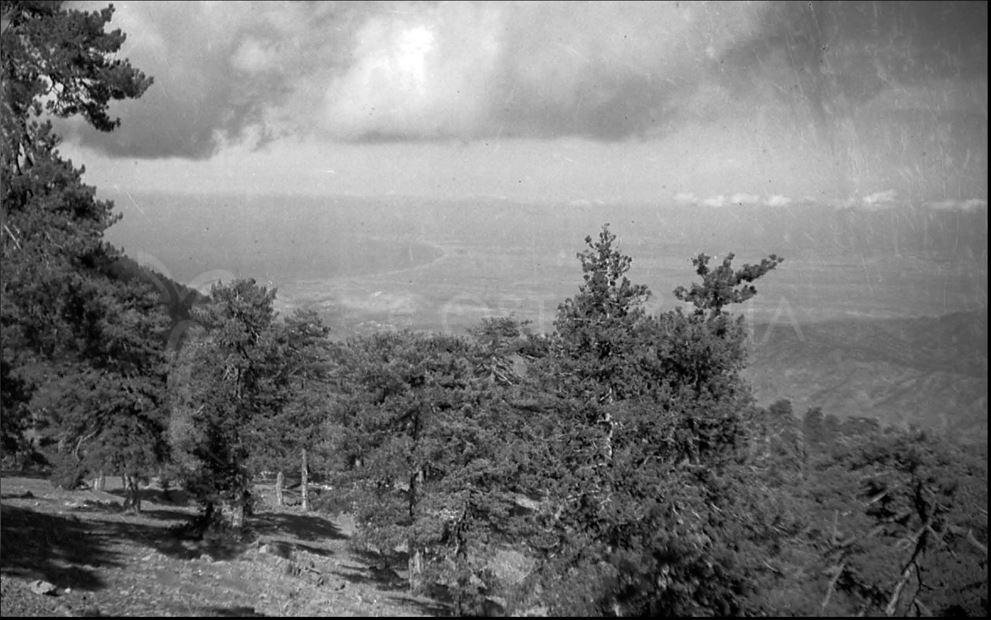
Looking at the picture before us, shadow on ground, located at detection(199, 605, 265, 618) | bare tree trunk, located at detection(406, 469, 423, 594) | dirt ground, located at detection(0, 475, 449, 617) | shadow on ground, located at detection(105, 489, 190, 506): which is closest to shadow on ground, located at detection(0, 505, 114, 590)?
dirt ground, located at detection(0, 475, 449, 617)

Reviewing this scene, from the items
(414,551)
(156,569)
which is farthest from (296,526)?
(156,569)

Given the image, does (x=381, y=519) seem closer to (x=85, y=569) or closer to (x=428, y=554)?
(x=428, y=554)

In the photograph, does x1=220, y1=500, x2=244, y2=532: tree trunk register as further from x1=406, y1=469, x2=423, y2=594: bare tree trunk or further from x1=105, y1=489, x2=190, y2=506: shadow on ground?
x1=406, y1=469, x2=423, y2=594: bare tree trunk

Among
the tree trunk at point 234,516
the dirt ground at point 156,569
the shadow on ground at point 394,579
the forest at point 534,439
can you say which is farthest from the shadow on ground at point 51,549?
the shadow on ground at point 394,579

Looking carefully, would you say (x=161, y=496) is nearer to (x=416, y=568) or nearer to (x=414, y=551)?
(x=414, y=551)

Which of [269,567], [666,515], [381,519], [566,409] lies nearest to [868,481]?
[666,515]
